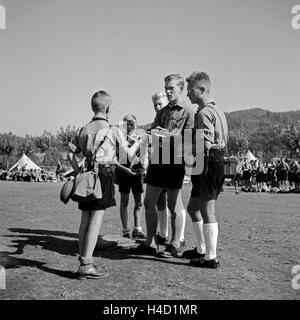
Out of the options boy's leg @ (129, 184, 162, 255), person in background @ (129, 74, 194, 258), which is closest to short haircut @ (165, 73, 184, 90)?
person in background @ (129, 74, 194, 258)

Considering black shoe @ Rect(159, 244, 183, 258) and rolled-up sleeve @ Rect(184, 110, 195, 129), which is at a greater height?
rolled-up sleeve @ Rect(184, 110, 195, 129)

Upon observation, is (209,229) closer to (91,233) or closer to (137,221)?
(91,233)

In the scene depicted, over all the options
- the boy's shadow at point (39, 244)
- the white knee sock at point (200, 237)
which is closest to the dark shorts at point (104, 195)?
the boy's shadow at point (39, 244)

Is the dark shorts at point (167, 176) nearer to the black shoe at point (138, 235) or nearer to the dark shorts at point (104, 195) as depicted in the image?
the dark shorts at point (104, 195)

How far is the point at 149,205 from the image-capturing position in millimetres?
5469

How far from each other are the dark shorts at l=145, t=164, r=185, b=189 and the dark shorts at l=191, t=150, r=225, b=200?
0.49m

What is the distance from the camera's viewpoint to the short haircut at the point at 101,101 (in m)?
4.52

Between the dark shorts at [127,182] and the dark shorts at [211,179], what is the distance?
6.98ft

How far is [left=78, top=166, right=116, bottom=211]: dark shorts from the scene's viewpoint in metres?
4.41

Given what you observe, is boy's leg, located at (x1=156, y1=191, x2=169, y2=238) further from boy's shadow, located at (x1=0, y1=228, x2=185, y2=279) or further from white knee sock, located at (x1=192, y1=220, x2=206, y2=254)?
white knee sock, located at (x1=192, y1=220, x2=206, y2=254)
